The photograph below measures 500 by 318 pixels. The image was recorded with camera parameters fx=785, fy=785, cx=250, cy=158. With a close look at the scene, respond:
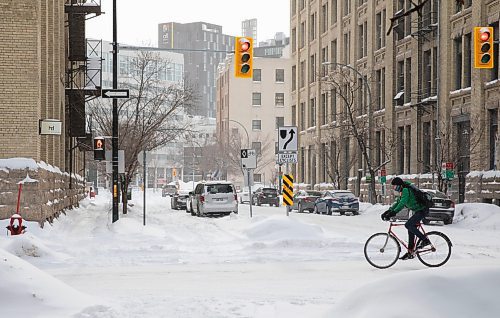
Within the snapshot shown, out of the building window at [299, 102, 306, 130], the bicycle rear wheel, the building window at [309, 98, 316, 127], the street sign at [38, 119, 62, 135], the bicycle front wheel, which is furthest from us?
the building window at [299, 102, 306, 130]

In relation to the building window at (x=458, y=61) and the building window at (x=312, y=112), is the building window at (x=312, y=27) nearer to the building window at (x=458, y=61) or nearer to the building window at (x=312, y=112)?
the building window at (x=312, y=112)

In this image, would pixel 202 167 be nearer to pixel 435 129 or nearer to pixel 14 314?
pixel 435 129

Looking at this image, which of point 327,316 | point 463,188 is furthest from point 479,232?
point 327,316

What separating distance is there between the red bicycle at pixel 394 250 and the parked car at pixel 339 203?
90.0ft

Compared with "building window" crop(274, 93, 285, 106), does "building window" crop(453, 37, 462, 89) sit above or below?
below

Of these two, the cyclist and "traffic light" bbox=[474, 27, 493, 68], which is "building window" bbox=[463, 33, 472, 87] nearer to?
"traffic light" bbox=[474, 27, 493, 68]

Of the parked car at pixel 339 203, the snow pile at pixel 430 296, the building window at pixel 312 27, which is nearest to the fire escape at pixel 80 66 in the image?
the parked car at pixel 339 203

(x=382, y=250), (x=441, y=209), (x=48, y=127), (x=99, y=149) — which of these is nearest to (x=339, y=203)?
(x=441, y=209)

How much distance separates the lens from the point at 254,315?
9602mm

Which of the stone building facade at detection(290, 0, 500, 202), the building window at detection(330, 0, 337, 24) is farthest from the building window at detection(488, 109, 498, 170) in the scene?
the building window at detection(330, 0, 337, 24)

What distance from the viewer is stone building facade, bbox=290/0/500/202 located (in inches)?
1494

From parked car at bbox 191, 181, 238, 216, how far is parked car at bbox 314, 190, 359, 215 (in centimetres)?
779

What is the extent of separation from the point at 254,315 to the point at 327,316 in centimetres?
240

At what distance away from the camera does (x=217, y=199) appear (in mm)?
37562
